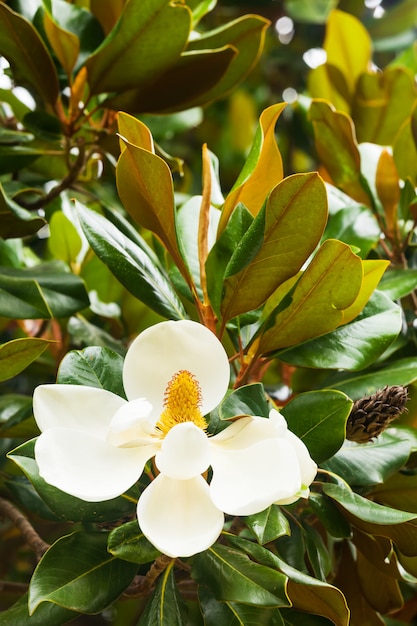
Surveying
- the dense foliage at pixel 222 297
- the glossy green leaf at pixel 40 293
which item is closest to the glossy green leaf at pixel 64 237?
the dense foliage at pixel 222 297

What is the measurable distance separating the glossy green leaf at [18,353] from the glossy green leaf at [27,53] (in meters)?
A: 0.43

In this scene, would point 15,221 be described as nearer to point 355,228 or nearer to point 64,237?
point 64,237

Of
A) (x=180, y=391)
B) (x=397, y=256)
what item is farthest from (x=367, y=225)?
(x=180, y=391)

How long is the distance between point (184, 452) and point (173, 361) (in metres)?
0.13

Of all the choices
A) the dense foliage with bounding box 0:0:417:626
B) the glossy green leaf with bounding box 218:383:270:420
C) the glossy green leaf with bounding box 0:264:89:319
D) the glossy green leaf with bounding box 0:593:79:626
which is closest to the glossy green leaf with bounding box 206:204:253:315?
the dense foliage with bounding box 0:0:417:626

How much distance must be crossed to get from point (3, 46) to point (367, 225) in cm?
52

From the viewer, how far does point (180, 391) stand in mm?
664

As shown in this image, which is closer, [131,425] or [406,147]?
[131,425]

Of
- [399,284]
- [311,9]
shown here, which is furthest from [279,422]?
[311,9]

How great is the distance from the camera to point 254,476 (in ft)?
1.98

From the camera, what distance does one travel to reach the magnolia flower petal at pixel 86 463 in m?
0.59

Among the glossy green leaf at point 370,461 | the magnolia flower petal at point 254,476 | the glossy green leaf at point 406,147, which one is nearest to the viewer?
the magnolia flower petal at point 254,476

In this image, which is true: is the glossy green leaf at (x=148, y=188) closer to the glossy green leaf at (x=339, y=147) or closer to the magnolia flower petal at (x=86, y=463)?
the magnolia flower petal at (x=86, y=463)

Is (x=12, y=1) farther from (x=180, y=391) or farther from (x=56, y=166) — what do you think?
(x=180, y=391)
